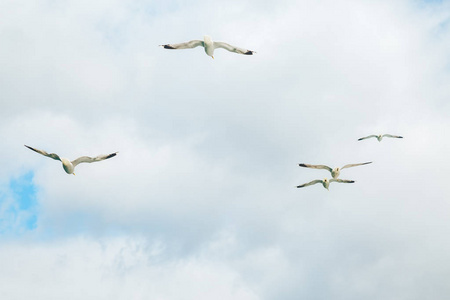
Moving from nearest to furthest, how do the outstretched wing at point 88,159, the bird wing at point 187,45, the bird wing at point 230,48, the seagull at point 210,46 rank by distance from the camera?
the bird wing at point 187,45 < the seagull at point 210,46 < the bird wing at point 230,48 < the outstretched wing at point 88,159

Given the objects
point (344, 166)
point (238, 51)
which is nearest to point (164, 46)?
point (238, 51)

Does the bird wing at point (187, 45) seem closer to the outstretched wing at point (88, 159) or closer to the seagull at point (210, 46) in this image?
the seagull at point (210, 46)

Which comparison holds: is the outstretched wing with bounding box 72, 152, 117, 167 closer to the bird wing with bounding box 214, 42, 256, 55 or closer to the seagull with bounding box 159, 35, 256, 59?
the seagull with bounding box 159, 35, 256, 59

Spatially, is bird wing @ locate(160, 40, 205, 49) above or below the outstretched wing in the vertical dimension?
above

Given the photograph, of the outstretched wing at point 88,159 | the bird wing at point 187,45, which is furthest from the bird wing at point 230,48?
the outstretched wing at point 88,159

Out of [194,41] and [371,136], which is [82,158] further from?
[371,136]

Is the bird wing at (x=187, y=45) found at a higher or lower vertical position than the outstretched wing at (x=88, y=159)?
higher

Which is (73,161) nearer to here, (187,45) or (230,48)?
(187,45)

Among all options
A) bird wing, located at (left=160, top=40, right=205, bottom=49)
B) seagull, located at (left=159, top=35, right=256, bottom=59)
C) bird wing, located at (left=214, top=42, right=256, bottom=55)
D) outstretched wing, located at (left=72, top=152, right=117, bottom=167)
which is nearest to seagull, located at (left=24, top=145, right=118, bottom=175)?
outstretched wing, located at (left=72, top=152, right=117, bottom=167)

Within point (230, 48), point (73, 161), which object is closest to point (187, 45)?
point (230, 48)

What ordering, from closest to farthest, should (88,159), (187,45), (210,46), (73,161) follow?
(187,45) → (210,46) → (88,159) → (73,161)

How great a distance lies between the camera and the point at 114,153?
71438 mm

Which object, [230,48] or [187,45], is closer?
[187,45]

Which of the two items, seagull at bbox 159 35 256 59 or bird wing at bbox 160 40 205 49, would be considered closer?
bird wing at bbox 160 40 205 49
